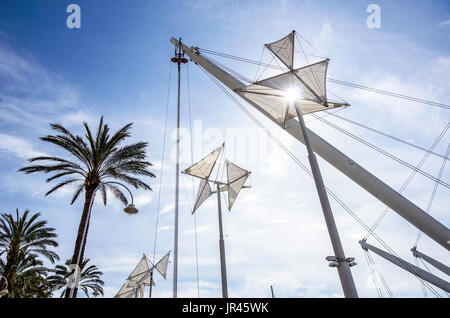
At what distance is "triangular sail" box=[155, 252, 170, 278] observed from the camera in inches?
1209

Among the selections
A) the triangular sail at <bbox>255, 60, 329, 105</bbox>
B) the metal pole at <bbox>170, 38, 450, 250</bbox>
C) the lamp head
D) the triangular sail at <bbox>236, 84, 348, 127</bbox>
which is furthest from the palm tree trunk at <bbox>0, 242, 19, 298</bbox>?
the triangular sail at <bbox>255, 60, 329, 105</bbox>

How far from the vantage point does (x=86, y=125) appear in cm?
1691

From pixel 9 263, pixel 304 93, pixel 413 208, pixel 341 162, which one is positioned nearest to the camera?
pixel 304 93

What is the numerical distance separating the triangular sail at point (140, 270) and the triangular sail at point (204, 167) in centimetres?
1892

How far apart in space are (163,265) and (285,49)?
28.5 m

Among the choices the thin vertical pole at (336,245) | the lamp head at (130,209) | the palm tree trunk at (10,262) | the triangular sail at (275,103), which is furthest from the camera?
the palm tree trunk at (10,262)

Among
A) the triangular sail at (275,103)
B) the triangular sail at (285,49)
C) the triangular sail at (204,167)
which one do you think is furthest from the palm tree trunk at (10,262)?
the triangular sail at (285,49)

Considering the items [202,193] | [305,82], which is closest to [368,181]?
[305,82]

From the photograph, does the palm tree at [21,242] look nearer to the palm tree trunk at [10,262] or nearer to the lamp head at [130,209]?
the palm tree trunk at [10,262]

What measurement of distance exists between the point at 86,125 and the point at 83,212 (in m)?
5.87

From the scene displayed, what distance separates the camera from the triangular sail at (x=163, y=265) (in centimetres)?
3072

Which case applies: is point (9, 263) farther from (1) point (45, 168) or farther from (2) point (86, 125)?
(2) point (86, 125)

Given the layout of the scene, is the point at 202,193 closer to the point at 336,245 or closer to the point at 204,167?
the point at 204,167
